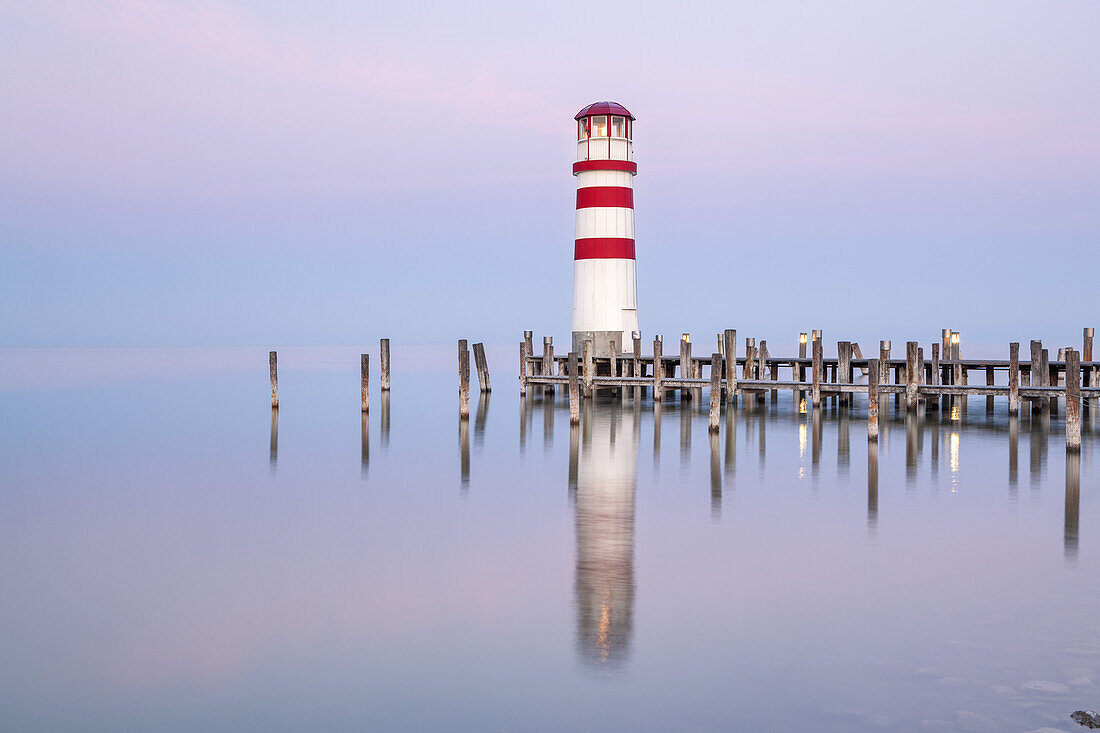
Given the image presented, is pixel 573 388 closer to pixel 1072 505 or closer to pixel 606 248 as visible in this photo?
pixel 606 248

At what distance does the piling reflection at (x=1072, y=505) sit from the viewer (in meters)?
10.1

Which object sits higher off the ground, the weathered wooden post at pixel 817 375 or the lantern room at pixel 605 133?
the lantern room at pixel 605 133

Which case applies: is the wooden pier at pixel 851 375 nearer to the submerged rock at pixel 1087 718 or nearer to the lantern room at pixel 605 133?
the lantern room at pixel 605 133

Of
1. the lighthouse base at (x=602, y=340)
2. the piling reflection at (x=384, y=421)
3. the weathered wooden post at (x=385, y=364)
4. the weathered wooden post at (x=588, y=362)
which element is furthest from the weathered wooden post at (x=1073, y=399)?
the weathered wooden post at (x=385, y=364)

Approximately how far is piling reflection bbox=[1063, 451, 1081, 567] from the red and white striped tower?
12786 millimetres

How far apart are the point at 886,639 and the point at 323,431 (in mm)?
16840

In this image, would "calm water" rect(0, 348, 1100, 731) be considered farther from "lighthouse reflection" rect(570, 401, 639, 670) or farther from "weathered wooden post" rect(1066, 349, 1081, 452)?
"weathered wooden post" rect(1066, 349, 1081, 452)

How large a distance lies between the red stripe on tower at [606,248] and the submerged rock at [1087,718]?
21302 millimetres

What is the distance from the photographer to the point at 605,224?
26.4 meters

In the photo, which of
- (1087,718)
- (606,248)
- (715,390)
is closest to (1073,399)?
(715,390)

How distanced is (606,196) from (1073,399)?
534 inches

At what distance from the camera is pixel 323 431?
22.4m

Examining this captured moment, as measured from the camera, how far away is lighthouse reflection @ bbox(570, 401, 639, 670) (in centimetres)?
731

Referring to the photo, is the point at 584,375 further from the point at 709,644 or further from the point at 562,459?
the point at 709,644
